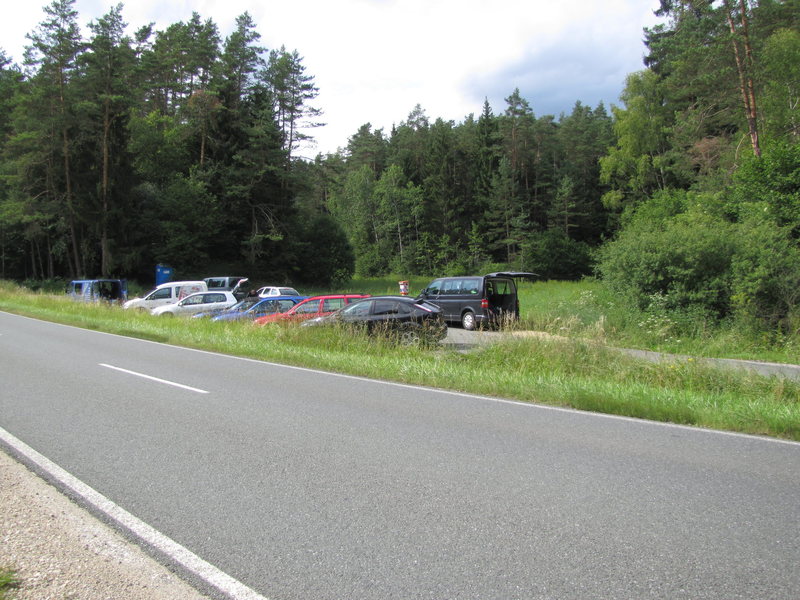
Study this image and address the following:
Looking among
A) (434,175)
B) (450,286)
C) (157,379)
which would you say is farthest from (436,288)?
(434,175)

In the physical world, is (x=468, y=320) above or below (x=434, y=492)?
below

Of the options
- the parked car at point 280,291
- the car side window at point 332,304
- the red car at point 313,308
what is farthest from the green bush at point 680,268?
the parked car at point 280,291

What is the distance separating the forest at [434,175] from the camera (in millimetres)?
19047

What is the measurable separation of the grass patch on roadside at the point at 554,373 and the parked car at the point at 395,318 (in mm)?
613

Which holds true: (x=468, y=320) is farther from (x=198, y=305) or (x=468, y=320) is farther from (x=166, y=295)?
(x=166, y=295)

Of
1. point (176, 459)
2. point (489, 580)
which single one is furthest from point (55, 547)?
point (489, 580)

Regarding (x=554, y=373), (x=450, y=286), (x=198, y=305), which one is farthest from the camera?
(x=198, y=305)

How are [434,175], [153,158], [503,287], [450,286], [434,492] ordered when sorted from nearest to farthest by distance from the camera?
[434,492] < [503,287] < [450,286] < [153,158] < [434,175]

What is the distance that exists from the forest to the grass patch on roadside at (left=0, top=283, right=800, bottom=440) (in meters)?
8.39

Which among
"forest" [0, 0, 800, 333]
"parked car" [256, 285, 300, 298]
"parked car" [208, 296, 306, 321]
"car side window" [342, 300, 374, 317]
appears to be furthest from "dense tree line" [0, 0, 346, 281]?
"car side window" [342, 300, 374, 317]

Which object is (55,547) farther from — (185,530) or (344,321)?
(344,321)

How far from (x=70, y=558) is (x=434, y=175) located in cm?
7365

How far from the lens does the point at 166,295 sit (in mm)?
26141

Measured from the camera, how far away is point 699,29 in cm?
2425
